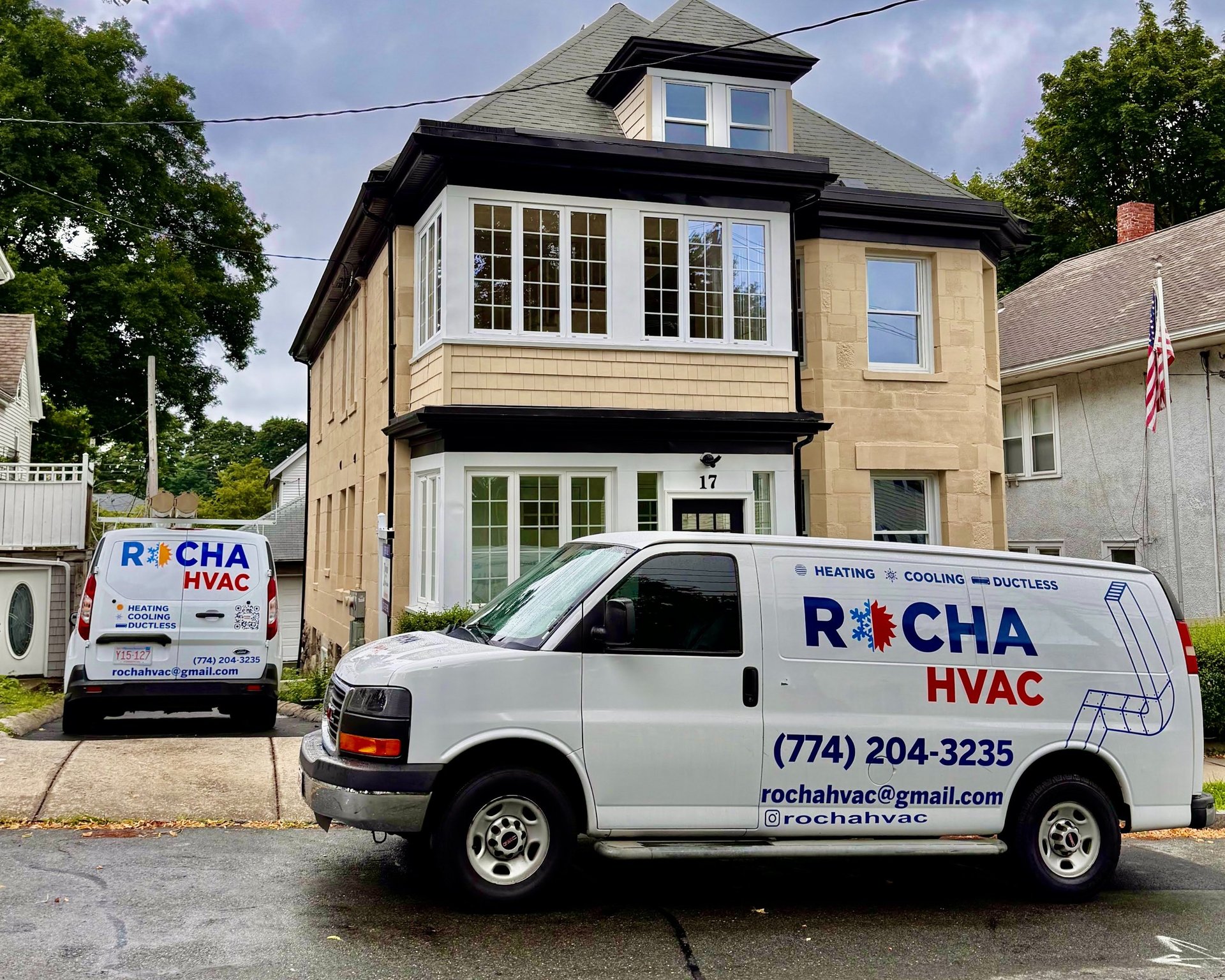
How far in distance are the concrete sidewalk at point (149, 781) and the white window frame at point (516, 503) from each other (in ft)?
13.2

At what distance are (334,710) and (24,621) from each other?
1376 centimetres

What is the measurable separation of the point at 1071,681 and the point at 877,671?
50.2 inches

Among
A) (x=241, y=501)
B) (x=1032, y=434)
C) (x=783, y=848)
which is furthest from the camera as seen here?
(x=241, y=501)

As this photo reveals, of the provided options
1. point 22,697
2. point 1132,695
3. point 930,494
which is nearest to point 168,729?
point 22,697

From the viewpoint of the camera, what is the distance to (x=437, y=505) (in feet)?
43.3

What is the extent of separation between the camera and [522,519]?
43.5ft

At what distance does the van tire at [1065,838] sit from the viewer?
634 cm

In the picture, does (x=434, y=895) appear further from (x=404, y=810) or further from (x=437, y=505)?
(x=437, y=505)

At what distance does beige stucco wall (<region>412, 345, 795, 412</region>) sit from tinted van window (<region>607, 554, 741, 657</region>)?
7.13 meters

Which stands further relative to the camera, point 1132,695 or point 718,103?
point 718,103

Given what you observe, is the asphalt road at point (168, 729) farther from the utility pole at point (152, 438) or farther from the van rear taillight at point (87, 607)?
the utility pole at point (152, 438)

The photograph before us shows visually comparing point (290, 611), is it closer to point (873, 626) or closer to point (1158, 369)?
point (1158, 369)

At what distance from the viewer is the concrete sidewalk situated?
23.6 feet

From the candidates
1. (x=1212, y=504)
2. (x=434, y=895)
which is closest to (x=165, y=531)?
(x=434, y=895)
